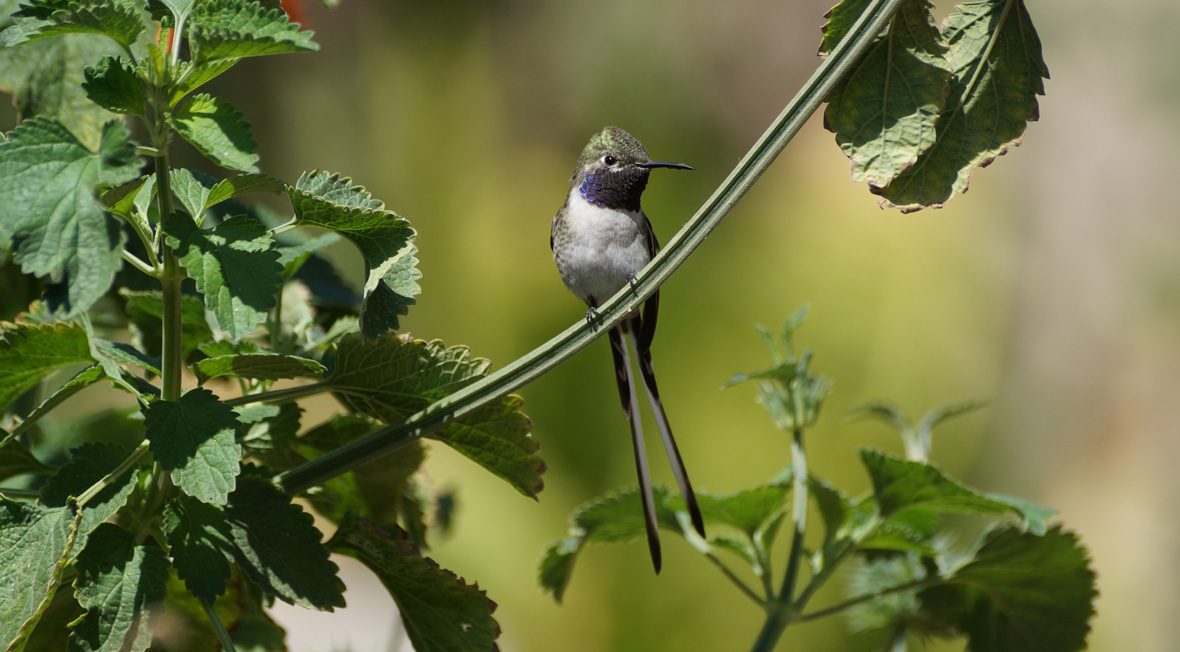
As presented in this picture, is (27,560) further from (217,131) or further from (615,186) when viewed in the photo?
(615,186)

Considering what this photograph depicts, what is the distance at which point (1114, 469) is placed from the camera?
3266mm

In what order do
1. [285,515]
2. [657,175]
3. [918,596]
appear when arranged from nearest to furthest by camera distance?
[285,515] < [918,596] < [657,175]

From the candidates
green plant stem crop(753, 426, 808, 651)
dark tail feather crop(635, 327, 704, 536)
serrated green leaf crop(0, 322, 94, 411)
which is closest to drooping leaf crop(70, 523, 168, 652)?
serrated green leaf crop(0, 322, 94, 411)

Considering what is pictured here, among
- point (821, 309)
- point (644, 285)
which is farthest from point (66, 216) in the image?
point (821, 309)

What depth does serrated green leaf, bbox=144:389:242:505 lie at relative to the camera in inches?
23.1

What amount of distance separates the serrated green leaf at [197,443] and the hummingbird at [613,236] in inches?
20.1

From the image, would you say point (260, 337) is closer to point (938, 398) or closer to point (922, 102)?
point (922, 102)

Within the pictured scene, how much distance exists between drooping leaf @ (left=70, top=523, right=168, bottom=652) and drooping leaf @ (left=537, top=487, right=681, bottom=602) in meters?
0.42

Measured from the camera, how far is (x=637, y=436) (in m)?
0.91

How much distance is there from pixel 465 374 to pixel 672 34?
322 cm

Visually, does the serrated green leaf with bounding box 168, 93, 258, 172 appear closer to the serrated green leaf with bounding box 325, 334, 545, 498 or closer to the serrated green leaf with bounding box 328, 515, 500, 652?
the serrated green leaf with bounding box 325, 334, 545, 498

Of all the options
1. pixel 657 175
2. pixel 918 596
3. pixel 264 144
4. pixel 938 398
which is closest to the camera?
pixel 918 596

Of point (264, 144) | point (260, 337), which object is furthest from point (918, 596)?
point (264, 144)

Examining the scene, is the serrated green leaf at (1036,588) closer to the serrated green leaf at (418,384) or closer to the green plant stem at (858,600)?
the green plant stem at (858,600)
